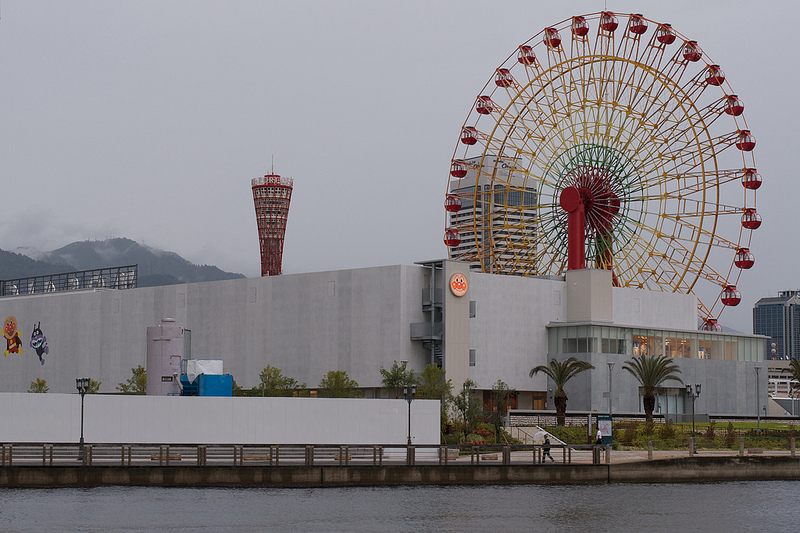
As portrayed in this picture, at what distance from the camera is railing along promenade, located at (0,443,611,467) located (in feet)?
165

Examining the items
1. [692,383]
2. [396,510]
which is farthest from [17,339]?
[396,510]

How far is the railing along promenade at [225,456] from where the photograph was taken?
5041cm

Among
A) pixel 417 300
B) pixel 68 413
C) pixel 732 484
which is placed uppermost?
pixel 417 300

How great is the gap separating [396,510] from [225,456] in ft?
33.2

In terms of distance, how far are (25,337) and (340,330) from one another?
3976 centimetres

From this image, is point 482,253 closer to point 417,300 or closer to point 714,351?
point 417,300

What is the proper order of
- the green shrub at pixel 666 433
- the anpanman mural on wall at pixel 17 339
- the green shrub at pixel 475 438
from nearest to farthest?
the green shrub at pixel 475 438 < the green shrub at pixel 666 433 < the anpanman mural on wall at pixel 17 339

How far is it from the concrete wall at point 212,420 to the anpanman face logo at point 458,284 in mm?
22196

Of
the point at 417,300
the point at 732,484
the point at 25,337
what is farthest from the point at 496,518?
the point at 25,337

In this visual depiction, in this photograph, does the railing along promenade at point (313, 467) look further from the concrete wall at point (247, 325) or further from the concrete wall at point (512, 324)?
the concrete wall at point (512, 324)

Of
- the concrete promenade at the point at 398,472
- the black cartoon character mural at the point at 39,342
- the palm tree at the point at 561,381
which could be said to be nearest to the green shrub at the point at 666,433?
the palm tree at the point at 561,381

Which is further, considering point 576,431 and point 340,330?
point 340,330

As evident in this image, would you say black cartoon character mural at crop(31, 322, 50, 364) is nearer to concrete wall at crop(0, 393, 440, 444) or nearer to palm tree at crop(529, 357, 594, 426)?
palm tree at crop(529, 357, 594, 426)

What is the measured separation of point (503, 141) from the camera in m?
98.8
